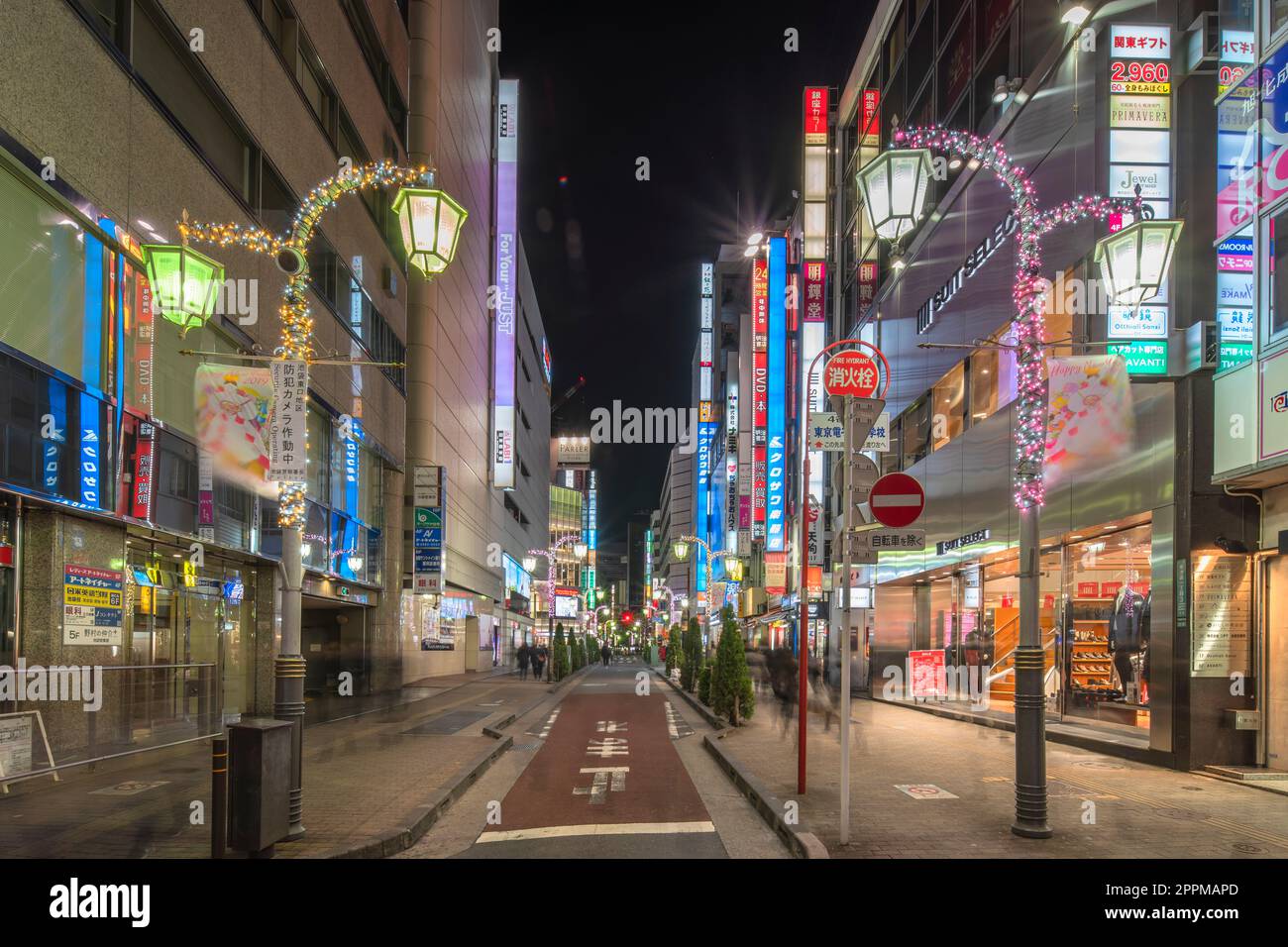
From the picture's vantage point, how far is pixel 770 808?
10148mm

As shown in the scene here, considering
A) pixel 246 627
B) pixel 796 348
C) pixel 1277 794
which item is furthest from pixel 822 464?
pixel 1277 794

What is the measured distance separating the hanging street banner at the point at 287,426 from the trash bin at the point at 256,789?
8.11 ft

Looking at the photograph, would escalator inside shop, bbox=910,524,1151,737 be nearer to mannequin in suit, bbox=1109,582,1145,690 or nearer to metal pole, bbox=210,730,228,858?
mannequin in suit, bbox=1109,582,1145,690

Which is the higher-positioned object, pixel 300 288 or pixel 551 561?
pixel 300 288

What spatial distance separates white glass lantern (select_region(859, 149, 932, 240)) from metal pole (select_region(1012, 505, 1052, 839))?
10.00 ft

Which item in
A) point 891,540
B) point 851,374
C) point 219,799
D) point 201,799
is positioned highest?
point 851,374

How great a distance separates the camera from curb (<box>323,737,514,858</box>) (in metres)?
8.24

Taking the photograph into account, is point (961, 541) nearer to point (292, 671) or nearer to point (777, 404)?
point (292, 671)

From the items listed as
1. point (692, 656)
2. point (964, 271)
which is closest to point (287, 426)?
point (964, 271)

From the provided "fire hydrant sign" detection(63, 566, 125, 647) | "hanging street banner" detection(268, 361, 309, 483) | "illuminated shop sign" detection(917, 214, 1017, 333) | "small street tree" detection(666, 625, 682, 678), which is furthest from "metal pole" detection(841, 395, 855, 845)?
"small street tree" detection(666, 625, 682, 678)

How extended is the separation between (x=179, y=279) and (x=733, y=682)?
43.9 feet

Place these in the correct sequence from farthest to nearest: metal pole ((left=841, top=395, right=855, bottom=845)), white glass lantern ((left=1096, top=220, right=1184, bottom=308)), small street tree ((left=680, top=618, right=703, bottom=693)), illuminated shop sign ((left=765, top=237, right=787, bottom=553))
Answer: illuminated shop sign ((left=765, top=237, right=787, bottom=553)) < small street tree ((left=680, top=618, right=703, bottom=693)) < white glass lantern ((left=1096, top=220, right=1184, bottom=308)) < metal pole ((left=841, top=395, right=855, bottom=845))
